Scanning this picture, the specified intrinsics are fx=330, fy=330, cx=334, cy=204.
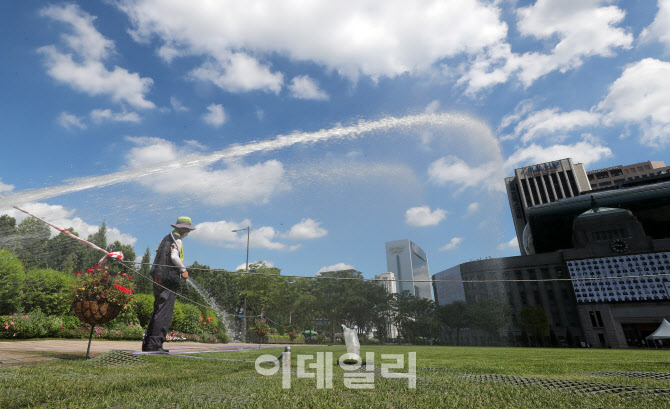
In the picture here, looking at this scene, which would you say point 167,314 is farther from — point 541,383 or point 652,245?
point 652,245

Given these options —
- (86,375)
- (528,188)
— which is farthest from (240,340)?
(528,188)

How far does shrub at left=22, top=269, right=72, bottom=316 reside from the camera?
985 inches

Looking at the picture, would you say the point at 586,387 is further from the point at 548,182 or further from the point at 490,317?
the point at 548,182

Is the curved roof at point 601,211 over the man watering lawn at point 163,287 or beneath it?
over

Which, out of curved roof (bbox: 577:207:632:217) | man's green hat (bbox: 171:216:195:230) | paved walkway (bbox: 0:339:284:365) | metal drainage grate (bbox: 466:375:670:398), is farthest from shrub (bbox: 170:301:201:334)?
curved roof (bbox: 577:207:632:217)

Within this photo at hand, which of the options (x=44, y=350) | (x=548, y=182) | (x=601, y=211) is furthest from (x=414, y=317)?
(x=548, y=182)

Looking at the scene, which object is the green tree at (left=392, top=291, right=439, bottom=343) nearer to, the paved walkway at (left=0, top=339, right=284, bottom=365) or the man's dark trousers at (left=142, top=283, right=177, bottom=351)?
Result: the paved walkway at (left=0, top=339, right=284, bottom=365)

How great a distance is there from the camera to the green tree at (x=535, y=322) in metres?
57.5

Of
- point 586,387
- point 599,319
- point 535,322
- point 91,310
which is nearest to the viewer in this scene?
point 586,387

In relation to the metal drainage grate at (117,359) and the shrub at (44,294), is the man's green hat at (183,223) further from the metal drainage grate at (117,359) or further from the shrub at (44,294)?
the shrub at (44,294)

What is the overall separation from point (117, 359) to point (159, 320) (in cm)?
258

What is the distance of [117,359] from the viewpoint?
7.81 meters

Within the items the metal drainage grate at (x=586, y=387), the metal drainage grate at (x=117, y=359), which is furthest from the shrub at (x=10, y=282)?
the metal drainage grate at (x=586, y=387)

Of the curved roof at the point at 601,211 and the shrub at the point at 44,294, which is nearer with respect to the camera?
the shrub at the point at 44,294
